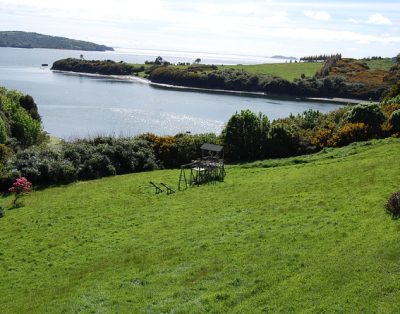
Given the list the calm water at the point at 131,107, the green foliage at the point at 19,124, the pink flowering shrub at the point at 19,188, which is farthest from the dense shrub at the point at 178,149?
the calm water at the point at 131,107

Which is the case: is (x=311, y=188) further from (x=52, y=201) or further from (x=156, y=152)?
(x=156, y=152)

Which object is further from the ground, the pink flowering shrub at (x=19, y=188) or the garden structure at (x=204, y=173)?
the garden structure at (x=204, y=173)

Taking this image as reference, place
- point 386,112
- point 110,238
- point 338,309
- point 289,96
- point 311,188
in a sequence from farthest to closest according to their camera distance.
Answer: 1. point 289,96
2. point 386,112
3. point 311,188
4. point 110,238
5. point 338,309

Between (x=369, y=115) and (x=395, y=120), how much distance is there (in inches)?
111

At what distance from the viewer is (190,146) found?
5112 cm

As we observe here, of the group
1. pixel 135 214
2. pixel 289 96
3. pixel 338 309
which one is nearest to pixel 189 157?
pixel 135 214

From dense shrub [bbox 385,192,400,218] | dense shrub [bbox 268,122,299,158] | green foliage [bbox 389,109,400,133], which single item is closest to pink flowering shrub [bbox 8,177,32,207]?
dense shrub [bbox 268,122,299,158]

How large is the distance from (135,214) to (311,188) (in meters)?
10.3

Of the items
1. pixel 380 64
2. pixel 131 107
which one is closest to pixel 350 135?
pixel 131 107

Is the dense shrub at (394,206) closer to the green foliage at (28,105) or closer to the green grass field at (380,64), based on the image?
the green foliage at (28,105)

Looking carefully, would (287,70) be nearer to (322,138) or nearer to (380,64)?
(380,64)

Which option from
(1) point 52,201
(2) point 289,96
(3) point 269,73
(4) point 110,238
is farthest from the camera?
(3) point 269,73

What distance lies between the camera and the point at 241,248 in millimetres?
20875

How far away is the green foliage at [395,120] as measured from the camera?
44.8m
